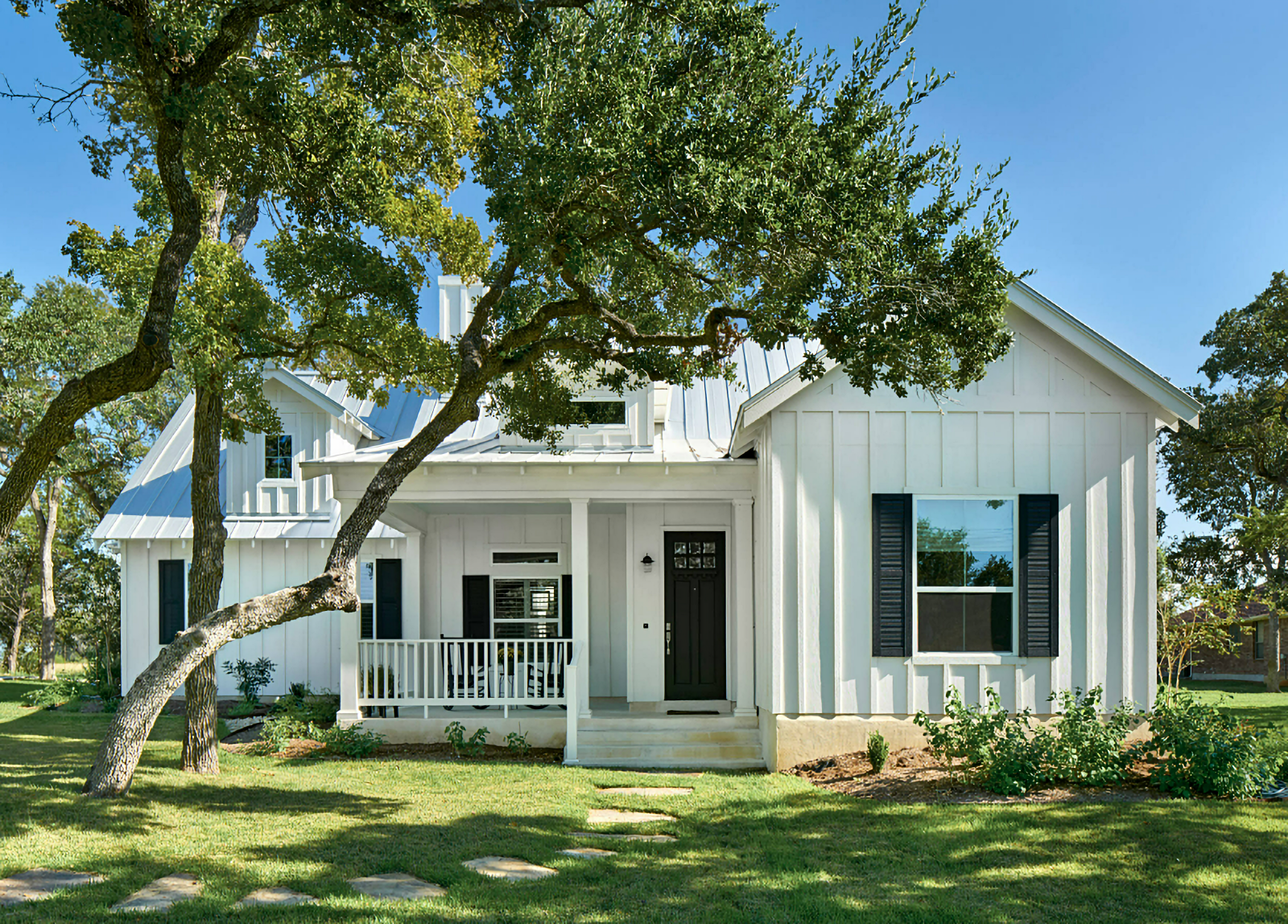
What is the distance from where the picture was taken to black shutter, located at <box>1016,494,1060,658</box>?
10031mm

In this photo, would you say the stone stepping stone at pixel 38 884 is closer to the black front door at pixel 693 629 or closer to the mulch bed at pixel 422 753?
the mulch bed at pixel 422 753

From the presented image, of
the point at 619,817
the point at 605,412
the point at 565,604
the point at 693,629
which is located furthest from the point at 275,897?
the point at 565,604

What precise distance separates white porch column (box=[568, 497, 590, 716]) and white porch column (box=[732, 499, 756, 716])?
6.26 ft

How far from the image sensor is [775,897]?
5.68m

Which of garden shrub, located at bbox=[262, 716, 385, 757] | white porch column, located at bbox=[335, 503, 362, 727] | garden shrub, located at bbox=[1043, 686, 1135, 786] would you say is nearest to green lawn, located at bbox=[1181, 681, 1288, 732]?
garden shrub, located at bbox=[1043, 686, 1135, 786]

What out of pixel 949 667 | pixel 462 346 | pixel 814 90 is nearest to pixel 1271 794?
pixel 949 667

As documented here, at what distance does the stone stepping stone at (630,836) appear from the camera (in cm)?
716

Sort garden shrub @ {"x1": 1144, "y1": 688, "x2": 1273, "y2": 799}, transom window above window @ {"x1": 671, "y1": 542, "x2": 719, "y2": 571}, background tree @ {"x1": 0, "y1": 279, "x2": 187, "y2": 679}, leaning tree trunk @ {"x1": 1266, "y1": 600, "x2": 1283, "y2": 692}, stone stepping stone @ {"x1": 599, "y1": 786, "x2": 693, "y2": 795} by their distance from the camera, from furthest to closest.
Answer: leaning tree trunk @ {"x1": 1266, "y1": 600, "x2": 1283, "y2": 692} → background tree @ {"x1": 0, "y1": 279, "x2": 187, "y2": 679} → transom window above window @ {"x1": 671, "y1": 542, "x2": 719, "y2": 571} → stone stepping stone @ {"x1": 599, "y1": 786, "x2": 693, "y2": 795} → garden shrub @ {"x1": 1144, "y1": 688, "x2": 1273, "y2": 799}

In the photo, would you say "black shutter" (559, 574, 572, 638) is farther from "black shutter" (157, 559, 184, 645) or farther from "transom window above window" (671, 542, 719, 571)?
"black shutter" (157, 559, 184, 645)

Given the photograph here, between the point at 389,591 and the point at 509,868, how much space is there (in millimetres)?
9768

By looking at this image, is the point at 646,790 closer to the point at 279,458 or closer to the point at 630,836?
the point at 630,836

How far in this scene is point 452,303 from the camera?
15.8 m

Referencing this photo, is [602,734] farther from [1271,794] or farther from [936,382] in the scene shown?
[1271,794]

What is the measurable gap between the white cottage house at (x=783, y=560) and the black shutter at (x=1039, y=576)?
0.02 m
